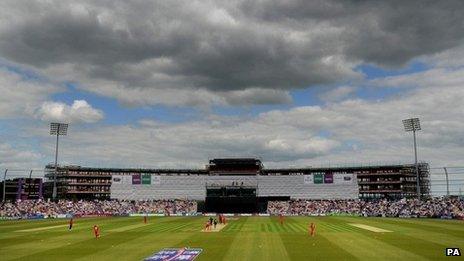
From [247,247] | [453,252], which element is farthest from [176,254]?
[453,252]

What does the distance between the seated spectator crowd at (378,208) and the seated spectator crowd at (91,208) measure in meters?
25.9

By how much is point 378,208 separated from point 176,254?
3222 inches

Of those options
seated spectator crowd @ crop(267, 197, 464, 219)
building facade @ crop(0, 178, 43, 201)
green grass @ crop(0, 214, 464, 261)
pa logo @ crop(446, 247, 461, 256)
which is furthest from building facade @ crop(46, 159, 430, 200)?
pa logo @ crop(446, 247, 461, 256)

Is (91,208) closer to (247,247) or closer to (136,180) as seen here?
(136,180)

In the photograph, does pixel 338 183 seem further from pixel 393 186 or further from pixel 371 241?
pixel 371 241

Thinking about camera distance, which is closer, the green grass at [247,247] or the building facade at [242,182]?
the green grass at [247,247]

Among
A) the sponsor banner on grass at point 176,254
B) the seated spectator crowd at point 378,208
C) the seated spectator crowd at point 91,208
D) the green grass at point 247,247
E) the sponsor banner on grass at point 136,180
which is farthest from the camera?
the sponsor banner on grass at point 136,180

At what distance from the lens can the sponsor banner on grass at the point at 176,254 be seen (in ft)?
107

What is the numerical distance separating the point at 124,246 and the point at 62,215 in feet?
227

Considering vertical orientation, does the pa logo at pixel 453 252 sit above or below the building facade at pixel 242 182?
below

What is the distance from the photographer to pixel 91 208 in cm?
11538

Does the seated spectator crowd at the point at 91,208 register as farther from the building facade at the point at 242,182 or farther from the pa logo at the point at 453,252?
the pa logo at the point at 453,252

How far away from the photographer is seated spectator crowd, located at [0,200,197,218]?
10138 centimetres

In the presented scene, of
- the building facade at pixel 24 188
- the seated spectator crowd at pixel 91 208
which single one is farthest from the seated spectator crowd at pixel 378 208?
the building facade at pixel 24 188
